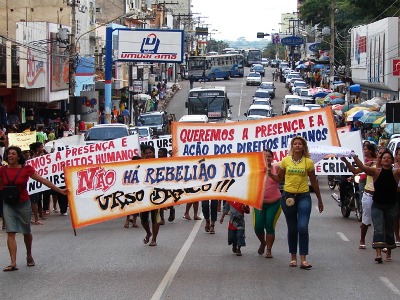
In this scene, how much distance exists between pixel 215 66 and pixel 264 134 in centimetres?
8392

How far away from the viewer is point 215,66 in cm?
9906

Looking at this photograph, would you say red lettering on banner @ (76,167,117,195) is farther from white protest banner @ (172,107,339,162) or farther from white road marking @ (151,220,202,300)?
white protest banner @ (172,107,339,162)

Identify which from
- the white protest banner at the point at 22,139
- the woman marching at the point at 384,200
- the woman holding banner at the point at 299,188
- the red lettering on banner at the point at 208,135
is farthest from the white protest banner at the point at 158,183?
the white protest banner at the point at 22,139

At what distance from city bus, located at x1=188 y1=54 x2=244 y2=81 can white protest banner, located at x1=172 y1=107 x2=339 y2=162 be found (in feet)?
256

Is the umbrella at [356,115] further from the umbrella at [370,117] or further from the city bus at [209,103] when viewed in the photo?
the city bus at [209,103]

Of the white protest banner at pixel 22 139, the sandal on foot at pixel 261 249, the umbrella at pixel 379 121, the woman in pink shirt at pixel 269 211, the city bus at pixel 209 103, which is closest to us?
the woman in pink shirt at pixel 269 211

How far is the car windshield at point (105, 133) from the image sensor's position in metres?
32.2

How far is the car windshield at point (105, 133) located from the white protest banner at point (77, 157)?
39.9ft

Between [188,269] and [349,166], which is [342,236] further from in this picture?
[188,269]

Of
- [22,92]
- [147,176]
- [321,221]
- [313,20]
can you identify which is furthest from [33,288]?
[313,20]

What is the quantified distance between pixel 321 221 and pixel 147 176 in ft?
26.5

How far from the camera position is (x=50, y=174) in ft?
63.3

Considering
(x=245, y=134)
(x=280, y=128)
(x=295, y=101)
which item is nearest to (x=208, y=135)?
(x=245, y=134)

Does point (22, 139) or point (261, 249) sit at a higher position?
point (22, 139)
